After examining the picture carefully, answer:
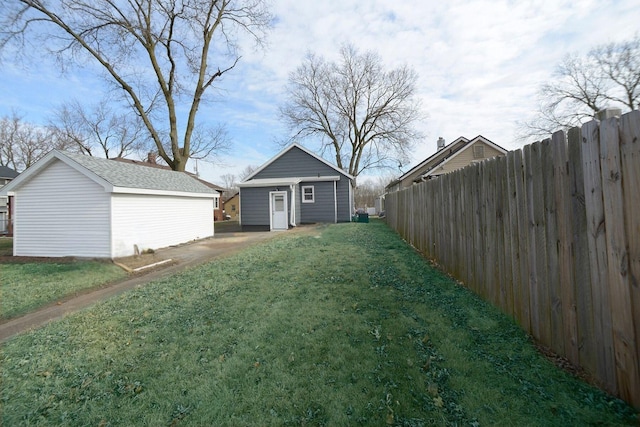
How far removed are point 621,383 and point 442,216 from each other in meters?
4.50

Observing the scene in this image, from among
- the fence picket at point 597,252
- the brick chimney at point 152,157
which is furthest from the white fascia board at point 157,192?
the brick chimney at point 152,157

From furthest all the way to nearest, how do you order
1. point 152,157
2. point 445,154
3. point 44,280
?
point 152,157, point 445,154, point 44,280

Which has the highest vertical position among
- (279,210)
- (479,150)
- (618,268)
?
(479,150)

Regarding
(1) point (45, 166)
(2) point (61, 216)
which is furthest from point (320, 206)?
(1) point (45, 166)

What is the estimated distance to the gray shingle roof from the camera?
10.4 m

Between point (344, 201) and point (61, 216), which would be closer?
point (61, 216)

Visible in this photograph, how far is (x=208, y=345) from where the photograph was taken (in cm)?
355

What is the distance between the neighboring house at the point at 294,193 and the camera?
62.4ft

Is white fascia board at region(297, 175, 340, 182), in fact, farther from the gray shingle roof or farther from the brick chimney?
the brick chimney

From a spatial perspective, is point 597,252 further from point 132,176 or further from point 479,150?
point 479,150

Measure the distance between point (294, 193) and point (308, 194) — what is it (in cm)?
192

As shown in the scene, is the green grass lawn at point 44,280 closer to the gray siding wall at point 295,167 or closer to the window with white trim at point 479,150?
the gray siding wall at point 295,167

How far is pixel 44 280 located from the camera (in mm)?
7891

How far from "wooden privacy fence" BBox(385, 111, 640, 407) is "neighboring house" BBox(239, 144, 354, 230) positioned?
15.3 m
